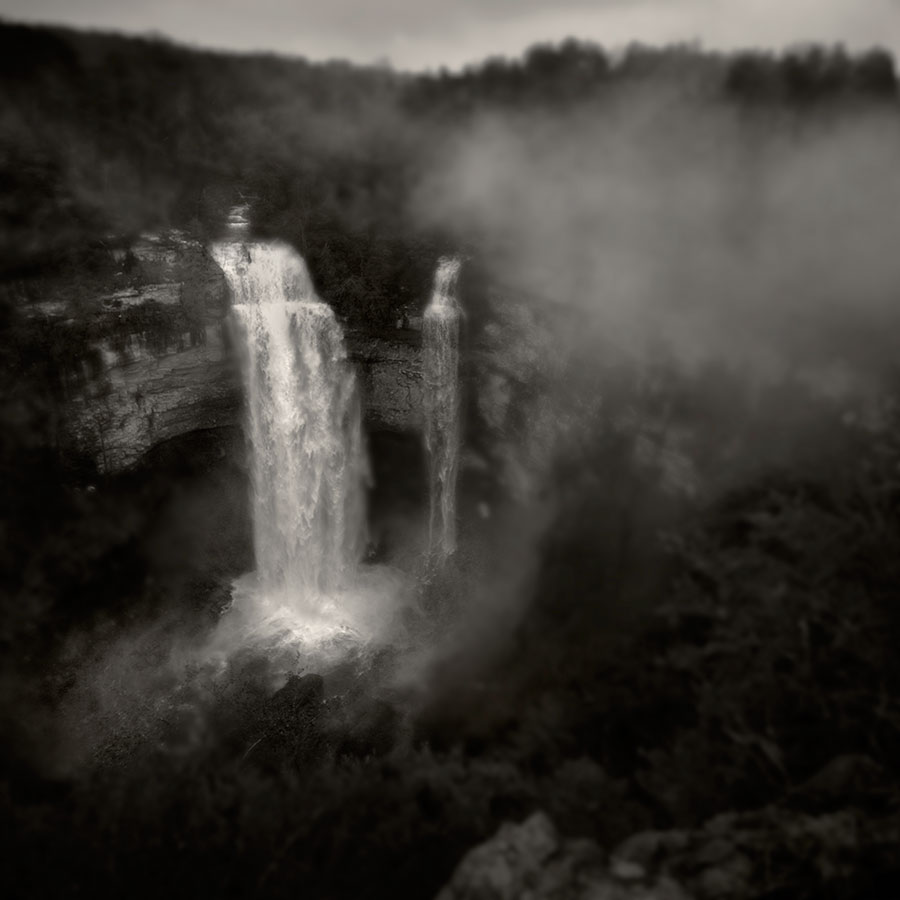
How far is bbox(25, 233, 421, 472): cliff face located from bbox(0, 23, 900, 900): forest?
0.75 ft

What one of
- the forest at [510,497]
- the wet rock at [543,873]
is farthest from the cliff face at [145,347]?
the wet rock at [543,873]

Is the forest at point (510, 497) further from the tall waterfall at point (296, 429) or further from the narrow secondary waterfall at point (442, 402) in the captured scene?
the tall waterfall at point (296, 429)

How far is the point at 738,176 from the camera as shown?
1349 centimetres

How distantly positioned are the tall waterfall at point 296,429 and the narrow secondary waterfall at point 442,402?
2.21 m

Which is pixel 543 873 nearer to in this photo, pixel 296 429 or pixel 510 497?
pixel 510 497

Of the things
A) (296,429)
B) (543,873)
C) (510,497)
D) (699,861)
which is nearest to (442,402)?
(510,497)

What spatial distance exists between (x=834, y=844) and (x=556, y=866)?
2623 mm

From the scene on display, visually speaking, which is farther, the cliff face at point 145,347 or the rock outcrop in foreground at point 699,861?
the cliff face at point 145,347

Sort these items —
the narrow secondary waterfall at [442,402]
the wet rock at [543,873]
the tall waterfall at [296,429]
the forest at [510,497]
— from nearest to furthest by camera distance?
the wet rock at [543,873], the forest at [510,497], the tall waterfall at [296,429], the narrow secondary waterfall at [442,402]

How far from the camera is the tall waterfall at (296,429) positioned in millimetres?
16109

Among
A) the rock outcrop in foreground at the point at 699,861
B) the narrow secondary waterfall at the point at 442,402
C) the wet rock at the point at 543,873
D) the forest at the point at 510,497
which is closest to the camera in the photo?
the rock outcrop in foreground at the point at 699,861

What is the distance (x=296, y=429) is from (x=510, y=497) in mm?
6351

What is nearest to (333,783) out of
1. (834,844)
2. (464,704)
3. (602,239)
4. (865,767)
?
(464,704)

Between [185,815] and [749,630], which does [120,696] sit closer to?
[185,815]
